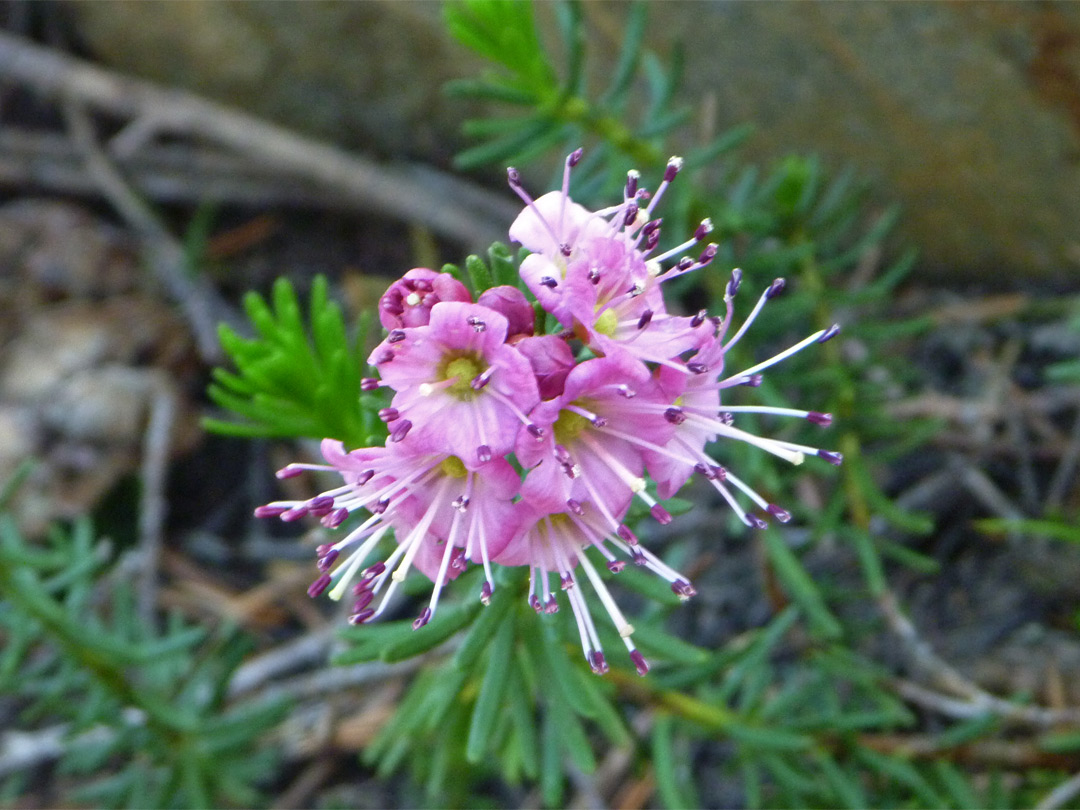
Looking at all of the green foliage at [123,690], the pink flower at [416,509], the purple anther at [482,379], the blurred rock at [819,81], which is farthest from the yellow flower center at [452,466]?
the blurred rock at [819,81]

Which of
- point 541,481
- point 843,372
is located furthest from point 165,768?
point 843,372

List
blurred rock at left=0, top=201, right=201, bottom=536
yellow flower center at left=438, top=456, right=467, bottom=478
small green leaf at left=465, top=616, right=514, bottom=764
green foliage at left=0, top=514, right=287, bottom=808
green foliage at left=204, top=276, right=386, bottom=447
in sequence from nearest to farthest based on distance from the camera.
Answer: yellow flower center at left=438, top=456, right=467, bottom=478, small green leaf at left=465, top=616, right=514, bottom=764, green foliage at left=204, top=276, right=386, bottom=447, green foliage at left=0, top=514, right=287, bottom=808, blurred rock at left=0, top=201, right=201, bottom=536

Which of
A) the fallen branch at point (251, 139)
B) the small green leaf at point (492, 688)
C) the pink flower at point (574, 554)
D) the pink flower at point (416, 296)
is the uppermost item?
the fallen branch at point (251, 139)

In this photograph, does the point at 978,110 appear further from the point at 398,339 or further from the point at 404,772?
the point at 404,772

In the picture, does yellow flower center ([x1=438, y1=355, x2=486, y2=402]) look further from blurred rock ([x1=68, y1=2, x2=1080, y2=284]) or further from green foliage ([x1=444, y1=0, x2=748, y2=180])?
blurred rock ([x1=68, y1=2, x2=1080, y2=284])

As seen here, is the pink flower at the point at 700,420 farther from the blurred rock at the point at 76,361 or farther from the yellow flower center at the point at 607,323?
→ the blurred rock at the point at 76,361

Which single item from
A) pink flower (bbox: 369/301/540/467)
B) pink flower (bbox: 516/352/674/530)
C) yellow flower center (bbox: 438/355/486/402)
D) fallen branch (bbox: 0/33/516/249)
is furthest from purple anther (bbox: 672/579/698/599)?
fallen branch (bbox: 0/33/516/249)

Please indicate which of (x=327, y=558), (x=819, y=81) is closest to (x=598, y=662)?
(x=327, y=558)

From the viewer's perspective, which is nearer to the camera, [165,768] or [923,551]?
[165,768]
